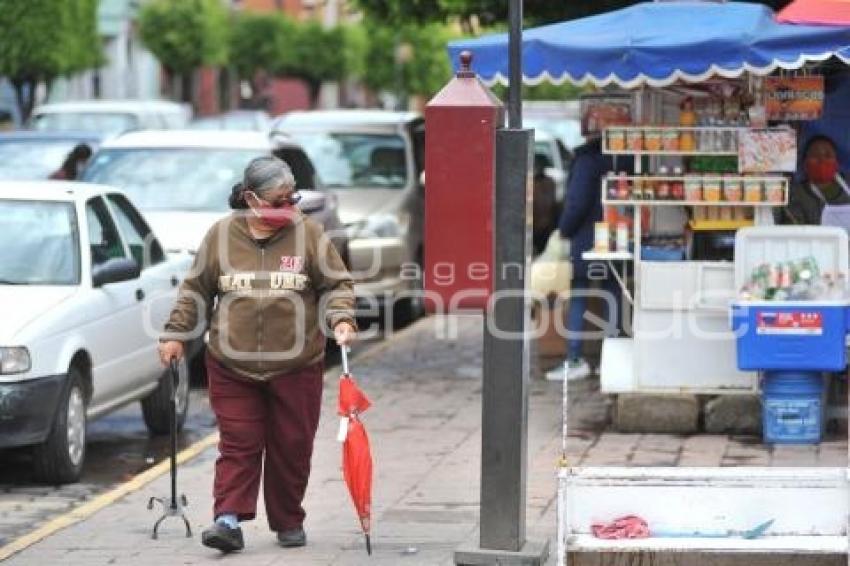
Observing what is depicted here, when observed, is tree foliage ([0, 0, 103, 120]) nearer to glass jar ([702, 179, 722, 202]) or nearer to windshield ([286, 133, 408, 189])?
windshield ([286, 133, 408, 189])

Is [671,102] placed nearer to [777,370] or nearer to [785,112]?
[785,112]

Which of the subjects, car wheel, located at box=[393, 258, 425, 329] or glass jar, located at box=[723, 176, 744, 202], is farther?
car wheel, located at box=[393, 258, 425, 329]

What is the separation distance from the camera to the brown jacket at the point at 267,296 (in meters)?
8.66

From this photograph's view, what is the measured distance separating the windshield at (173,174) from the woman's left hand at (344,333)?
6.88 metres

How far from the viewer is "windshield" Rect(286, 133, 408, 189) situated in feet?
61.9

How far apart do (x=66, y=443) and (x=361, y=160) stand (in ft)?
28.6

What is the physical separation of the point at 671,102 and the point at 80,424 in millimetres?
4402

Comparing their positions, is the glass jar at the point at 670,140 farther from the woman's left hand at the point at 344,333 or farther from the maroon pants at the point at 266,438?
the woman's left hand at the point at 344,333

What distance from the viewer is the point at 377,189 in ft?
61.5

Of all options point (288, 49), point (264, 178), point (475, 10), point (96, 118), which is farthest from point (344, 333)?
point (288, 49)

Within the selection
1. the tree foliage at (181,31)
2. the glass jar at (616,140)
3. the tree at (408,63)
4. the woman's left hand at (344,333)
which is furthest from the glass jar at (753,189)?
the tree at (408,63)

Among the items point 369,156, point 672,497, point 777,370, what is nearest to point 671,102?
point 777,370

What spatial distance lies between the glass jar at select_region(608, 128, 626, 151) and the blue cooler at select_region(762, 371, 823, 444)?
175 centimetres

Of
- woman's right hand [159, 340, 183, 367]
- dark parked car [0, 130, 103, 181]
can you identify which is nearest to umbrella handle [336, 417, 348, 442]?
woman's right hand [159, 340, 183, 367]
